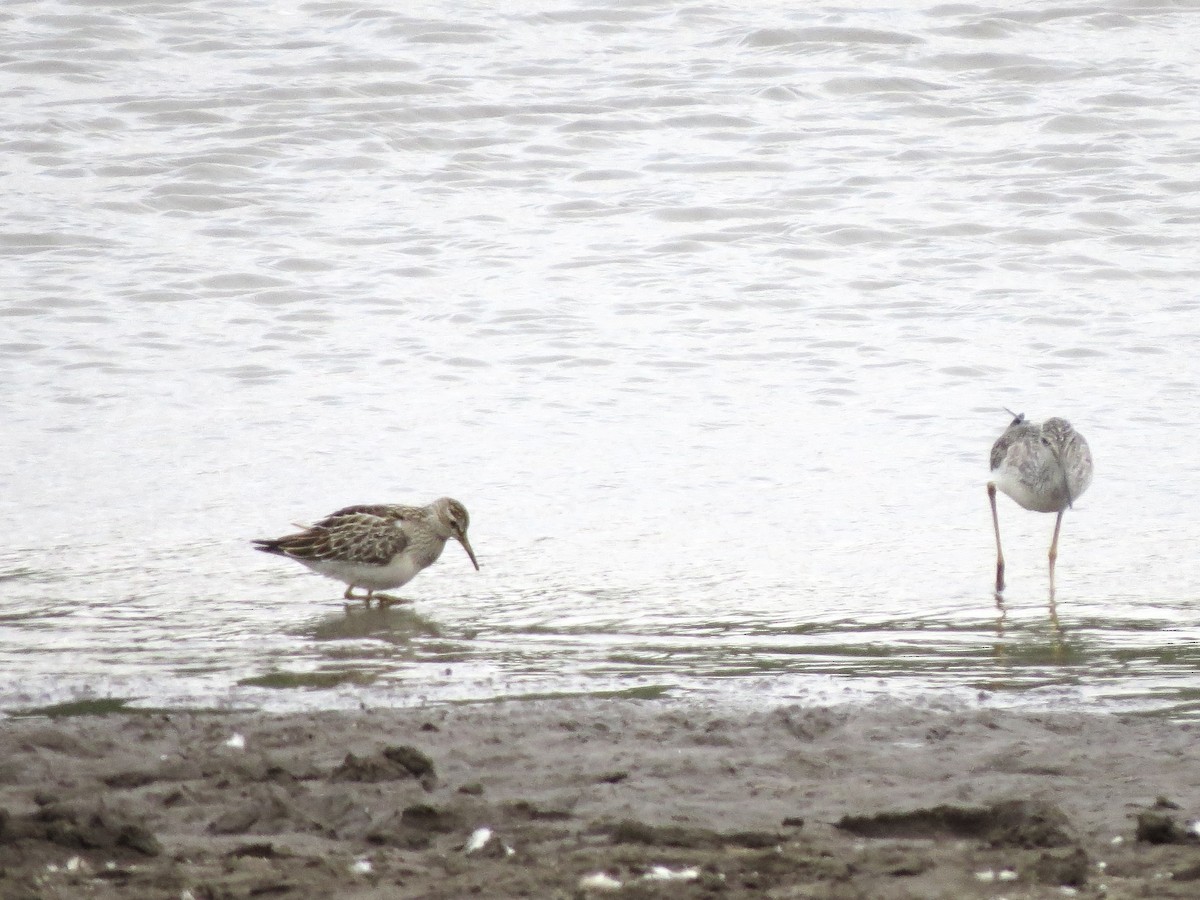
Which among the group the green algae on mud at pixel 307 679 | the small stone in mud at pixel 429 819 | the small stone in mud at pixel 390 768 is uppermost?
the small stone in mud at pixel 429 819

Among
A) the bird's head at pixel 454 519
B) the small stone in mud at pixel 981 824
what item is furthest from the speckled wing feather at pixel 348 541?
the small stone in mud at pixel 981 824

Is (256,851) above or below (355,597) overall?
above

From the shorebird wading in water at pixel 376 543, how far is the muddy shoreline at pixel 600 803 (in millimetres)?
2142

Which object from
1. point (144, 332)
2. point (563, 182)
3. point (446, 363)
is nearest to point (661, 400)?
point (446, 363)

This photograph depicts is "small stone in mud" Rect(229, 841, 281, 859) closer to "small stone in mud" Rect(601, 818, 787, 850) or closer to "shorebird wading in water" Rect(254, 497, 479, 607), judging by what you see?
"small stone in mud" Rect(601, 818, 787, 850)

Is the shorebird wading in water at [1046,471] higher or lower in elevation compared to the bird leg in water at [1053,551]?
higher

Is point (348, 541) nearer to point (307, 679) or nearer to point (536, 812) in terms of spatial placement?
point (307, 679)

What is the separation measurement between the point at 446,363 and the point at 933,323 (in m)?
3.74

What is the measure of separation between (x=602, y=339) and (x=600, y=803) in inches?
323

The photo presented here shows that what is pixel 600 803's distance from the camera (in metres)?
5.27

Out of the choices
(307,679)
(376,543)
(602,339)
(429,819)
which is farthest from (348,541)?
(602,339)

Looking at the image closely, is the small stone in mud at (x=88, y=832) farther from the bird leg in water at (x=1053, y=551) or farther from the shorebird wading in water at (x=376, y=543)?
the bird leg in water at (x=1053, y=551)

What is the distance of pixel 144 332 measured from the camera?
13359 millimetres

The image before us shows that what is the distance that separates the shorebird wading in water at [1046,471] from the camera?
9273 mm
